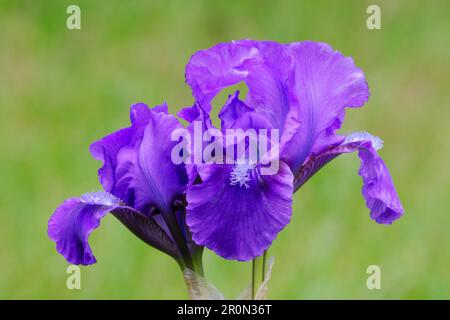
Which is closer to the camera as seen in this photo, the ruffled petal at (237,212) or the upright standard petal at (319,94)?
the ruffled petal at (237,212)

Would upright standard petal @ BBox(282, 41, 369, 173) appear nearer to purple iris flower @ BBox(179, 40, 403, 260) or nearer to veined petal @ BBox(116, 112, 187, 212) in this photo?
purple iris flower @ BBox(179, 40, 403, 260)

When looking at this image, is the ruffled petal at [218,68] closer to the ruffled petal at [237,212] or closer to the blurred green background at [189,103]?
the ruffled petal at [237,212]

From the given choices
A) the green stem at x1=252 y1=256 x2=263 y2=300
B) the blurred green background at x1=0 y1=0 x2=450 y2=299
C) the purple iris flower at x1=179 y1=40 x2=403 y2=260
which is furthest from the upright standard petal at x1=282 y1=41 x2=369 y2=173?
the blurred green background at x1=0 y1=0 x2=450 y2=299

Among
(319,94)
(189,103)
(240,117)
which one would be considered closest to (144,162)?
(240,117)

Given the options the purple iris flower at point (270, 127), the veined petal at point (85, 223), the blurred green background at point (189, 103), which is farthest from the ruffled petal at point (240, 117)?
the blurred green background at point (189, 103)

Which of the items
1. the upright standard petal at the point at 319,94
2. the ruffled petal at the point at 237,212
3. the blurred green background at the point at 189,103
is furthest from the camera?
the blurred green background at the point at 189,103
